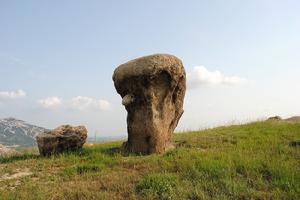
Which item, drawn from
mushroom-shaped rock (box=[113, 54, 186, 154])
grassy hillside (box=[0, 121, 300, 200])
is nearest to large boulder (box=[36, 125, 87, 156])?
grassy hillside (box=[0, 121, 300, 200])

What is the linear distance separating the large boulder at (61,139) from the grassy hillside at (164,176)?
4.28ft

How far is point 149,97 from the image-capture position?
13.7 m

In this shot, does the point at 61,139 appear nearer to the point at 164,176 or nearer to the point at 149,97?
the point at 149,97

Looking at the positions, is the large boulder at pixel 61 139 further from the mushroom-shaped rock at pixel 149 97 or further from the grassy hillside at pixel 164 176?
the mushroom-shaped rock at pixel 149 97

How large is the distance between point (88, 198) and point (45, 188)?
1.47 meters

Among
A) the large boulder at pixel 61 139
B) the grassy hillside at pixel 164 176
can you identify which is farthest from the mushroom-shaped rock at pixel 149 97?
the large boulder at pixel 61 139

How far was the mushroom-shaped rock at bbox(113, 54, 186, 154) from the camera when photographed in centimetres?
1355

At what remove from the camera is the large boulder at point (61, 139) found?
14.6 metres

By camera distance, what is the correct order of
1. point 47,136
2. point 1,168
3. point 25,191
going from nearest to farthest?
point 25,191 < point 1,168 < point 47,136

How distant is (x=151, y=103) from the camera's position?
13.6 m

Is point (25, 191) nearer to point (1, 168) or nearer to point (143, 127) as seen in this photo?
point (1, 168)

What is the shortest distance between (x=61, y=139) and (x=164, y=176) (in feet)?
23.7

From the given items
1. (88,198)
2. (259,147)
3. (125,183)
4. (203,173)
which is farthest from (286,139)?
(88,198)

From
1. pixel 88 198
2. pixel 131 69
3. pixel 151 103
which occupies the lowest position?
pixel 88 198
